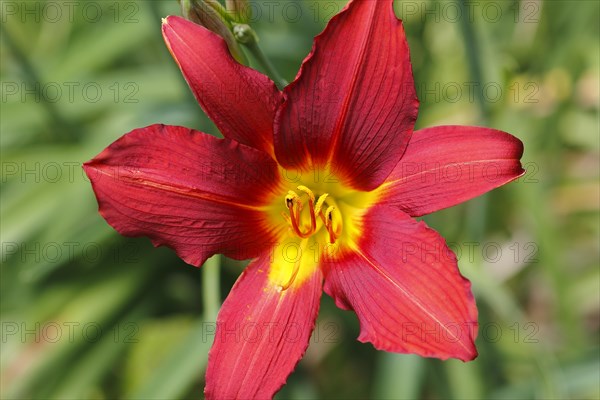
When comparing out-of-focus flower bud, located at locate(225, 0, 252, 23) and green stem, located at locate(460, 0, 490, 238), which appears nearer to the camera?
out-of-focus flower bud, located at locate(225, 0, 252, 23)

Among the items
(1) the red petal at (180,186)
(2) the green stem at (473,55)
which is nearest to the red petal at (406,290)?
(1) the red petal at (180,186)

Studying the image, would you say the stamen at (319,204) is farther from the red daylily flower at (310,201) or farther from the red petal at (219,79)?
the red petal at (219,79)

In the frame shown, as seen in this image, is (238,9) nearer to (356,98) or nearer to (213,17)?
(213,17)

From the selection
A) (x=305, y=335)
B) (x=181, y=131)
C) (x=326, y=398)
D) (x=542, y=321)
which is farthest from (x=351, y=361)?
(x=181, y=131)

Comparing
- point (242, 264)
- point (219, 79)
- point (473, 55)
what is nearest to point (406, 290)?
point (219, 79)

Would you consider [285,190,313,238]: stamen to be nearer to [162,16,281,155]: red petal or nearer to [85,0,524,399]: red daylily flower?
[85,0,524,399]: red daylily flower

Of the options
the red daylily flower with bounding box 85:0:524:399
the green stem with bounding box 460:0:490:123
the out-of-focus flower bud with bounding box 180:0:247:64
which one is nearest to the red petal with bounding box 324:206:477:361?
the red daylily flower with bounding box 85:0:524:399

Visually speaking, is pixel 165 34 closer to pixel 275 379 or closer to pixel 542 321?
pixel 275 379

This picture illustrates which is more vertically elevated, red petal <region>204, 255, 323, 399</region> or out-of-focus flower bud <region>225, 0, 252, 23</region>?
out-of-focus flower bud <region>225, 0, 252, 23</region>
